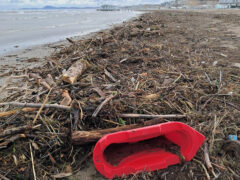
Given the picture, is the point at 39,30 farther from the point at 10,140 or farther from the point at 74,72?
the point at 10,140

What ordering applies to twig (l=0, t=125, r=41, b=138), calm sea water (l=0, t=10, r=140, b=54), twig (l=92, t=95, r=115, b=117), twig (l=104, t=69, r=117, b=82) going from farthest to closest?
1. calm sea water (l=0, t=10, r=140, b=54)
2. twig (l=104, t=69, r=117, b=82)
3. twig (l=92, t=95, r=115, b=117)
4. twig (l=0, t=125, r=41, b=138)

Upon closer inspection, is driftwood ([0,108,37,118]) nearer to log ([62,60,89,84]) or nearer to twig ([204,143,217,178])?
log ([62,60,89,84])

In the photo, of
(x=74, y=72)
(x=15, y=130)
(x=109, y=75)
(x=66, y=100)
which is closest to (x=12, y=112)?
(x=15, y=130)

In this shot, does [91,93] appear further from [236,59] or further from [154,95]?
[236,59]

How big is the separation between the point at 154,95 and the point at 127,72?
1.36m

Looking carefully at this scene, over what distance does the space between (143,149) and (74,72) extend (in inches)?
76.9

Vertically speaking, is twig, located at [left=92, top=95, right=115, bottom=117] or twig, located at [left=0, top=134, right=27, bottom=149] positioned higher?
twig, located at [left=92, top=95, right=115, bottom=117]

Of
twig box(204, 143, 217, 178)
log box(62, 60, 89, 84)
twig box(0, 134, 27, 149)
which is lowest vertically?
twig box(204, 143, 217, 178)

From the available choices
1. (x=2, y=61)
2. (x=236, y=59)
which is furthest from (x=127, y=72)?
(x=2, y=61)

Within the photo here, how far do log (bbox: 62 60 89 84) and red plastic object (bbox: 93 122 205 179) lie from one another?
4.78ft

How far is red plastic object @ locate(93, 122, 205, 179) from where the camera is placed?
165 cm

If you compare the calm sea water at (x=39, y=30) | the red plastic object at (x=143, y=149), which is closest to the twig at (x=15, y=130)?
the red plastic object at (x=143, y=149)

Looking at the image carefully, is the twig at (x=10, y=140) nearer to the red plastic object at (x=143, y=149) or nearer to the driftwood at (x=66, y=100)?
the driftwood at (x=66, y=100)

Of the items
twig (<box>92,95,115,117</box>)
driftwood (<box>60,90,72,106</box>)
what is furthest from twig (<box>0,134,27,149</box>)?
twig (<box>92,95,115,117</box>)
